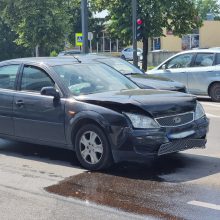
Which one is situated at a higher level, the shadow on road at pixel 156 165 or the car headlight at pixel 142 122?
the car headlight at pixel 142 122

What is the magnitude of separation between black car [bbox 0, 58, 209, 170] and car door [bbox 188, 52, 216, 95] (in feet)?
26.8

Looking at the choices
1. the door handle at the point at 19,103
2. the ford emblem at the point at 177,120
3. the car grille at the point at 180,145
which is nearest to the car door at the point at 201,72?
the car grille at the point at 180,145

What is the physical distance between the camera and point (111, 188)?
6461 mm

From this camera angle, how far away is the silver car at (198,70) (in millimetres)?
16188

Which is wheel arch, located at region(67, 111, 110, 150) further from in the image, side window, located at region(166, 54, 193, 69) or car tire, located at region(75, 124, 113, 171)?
side window, located at region(166, 54, 193, 69)

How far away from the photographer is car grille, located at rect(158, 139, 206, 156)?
692cm

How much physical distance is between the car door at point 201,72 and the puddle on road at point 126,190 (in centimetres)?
935

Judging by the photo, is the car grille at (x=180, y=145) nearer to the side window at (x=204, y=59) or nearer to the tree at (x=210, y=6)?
the side window at (x=204, y=59)

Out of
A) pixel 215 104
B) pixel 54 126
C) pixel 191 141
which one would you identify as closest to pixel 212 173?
pixel 191 141

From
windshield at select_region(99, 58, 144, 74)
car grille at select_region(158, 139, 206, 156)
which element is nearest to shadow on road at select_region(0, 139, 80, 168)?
car grille at select_region(158, 139, 206, 156)

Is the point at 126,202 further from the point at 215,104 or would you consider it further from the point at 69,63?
the point at 215,104

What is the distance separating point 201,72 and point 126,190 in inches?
413

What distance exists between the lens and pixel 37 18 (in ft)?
102

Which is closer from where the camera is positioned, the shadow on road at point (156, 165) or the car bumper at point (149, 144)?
the car bumper at point (149, 144)
